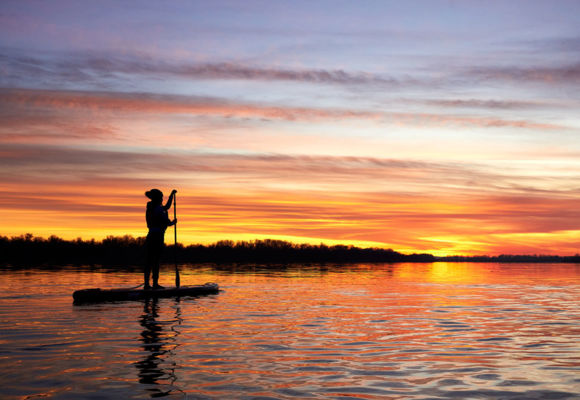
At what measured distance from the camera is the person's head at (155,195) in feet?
73.5

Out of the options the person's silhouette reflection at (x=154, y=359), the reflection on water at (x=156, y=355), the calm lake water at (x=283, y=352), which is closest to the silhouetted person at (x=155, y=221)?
the calm lake water at (x=283, y=352)

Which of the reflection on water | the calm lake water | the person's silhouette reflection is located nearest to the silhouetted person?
the calm lake water

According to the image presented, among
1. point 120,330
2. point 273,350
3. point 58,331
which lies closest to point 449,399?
point 273,350

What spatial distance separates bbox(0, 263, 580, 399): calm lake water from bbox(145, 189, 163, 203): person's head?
13.2ft

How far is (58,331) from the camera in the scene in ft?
46.5

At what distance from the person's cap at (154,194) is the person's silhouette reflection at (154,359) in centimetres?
620

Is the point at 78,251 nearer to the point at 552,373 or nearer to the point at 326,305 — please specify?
the point at 326,305

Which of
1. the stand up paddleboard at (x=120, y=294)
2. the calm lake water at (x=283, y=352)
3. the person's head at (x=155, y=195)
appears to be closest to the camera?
the calm lake water at (x=283, y=352)

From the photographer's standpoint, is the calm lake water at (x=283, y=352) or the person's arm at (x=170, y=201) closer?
the calm lake water at (x=283, y=352)

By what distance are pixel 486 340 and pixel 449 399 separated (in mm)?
6062

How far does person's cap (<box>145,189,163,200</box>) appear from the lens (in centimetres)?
2241

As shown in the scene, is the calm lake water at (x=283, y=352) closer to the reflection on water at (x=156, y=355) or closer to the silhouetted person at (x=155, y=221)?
the reflection on water at (x=156, y=355)

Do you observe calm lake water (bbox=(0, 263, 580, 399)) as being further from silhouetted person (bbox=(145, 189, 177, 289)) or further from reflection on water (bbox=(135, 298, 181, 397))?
silhouetted person (bbox=(145, 189, 177, 289))

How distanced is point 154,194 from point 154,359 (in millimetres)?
12494
